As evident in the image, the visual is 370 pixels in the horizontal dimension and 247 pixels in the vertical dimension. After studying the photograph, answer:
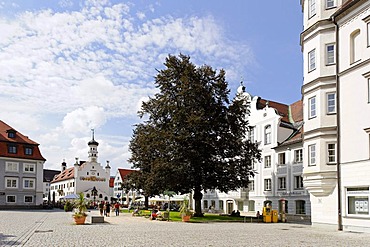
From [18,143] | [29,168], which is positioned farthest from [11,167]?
[18,143]

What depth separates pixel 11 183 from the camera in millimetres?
74625

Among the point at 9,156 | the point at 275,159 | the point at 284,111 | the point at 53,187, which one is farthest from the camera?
the point at 53,187

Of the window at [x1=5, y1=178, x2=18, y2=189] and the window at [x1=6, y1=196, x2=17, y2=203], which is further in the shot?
the window at [x1=5, y1=178, x2=18, y2=189]

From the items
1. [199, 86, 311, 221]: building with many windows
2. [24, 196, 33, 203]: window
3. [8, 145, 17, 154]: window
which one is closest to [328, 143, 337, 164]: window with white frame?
[199, 86, 311, 221]: building with many windows

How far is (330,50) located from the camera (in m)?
30.5

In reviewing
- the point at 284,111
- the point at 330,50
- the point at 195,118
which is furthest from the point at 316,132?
the point at 284,111

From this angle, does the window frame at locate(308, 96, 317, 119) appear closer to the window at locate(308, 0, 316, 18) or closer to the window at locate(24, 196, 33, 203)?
the window at locate(308, 0, 316, 18)

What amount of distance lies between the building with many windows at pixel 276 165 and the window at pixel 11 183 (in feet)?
109

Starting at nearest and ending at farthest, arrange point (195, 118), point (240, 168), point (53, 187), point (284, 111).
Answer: point (195, 118) < point (240, 168) < point (284, 111) < point (53, 187)

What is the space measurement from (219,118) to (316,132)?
1476 centimetres

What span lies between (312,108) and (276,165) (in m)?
22.6

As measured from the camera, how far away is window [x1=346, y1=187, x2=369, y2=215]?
26616mm

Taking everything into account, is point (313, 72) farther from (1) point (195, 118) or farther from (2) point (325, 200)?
(1) point (195, 118)

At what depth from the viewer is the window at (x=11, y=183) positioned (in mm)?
74250
